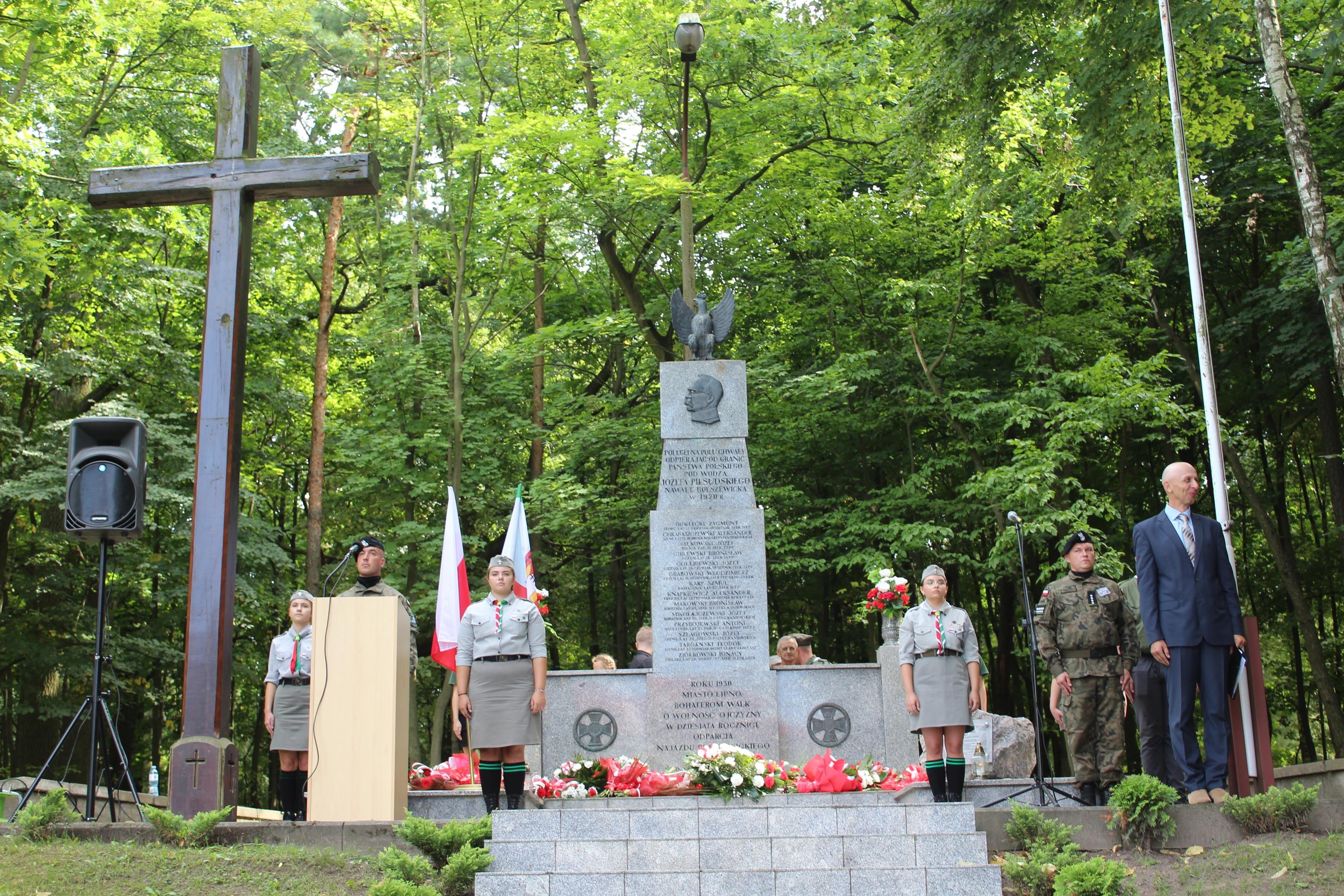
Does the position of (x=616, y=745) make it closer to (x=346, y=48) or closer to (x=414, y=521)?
(x=414, y=521)

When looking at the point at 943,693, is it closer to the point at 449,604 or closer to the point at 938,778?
the point at 938,778

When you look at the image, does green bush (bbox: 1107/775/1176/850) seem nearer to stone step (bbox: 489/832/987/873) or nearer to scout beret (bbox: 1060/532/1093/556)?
stone step (bbox: 489/832/987/873)

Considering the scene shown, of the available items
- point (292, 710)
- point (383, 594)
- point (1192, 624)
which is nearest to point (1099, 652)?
point (1192, 624)

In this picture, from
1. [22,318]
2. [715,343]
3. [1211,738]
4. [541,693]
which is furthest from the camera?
[22,318]

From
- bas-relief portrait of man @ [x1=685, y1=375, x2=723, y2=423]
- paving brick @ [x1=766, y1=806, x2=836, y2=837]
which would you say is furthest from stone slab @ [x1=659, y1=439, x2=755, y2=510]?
paving brick @ [x1=766, y1=806, x2=836, y2=837]

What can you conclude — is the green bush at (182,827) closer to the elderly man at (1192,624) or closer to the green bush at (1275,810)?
the elderly man at (1192,624)

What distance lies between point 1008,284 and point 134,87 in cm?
1402

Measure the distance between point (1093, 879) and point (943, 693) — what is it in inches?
86.9

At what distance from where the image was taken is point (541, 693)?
7016mm

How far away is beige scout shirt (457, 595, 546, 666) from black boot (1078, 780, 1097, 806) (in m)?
3.40

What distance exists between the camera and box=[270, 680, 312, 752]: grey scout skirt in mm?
7992

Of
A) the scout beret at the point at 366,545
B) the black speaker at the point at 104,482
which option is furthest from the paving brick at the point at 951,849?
the black speaker at the point at 104,482

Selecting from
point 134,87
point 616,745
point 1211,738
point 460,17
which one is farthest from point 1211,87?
point 134,87

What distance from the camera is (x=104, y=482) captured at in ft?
22.8
